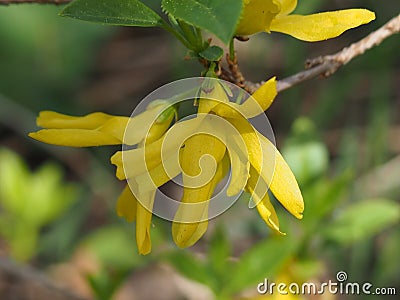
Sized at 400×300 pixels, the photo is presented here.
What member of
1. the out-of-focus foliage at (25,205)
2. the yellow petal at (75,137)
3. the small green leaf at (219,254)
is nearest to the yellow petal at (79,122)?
the yellow petal at (75,137)

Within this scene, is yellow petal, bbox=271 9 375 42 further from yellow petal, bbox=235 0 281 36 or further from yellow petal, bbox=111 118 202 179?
yellow petal, bbox=111 118 202 179

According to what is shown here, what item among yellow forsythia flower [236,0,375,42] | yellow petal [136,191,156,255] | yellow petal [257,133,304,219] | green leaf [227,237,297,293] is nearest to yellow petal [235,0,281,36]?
yellow forsythia flower [236,0,375,42]

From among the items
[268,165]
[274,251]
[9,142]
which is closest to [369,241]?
[274,251]

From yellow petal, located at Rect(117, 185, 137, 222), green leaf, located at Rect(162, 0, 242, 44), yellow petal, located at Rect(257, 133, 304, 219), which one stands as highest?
green leaf, located at Rect(162, 0, 242, 44)

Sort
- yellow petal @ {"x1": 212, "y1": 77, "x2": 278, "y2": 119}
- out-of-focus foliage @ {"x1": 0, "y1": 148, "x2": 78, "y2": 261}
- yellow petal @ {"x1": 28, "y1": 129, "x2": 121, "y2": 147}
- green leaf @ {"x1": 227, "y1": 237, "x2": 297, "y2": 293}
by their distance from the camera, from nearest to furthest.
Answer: yellow petal @ {"x1": 212, "y1": 77, "x2": 278, "y2": 119} < yellow petal @ {"x1": 28, "y1": 129, "x2": 121, "y2": 147} < green leaf @ {"x1": 227, "y1": 237, "x2": 297, "y2": 293} < out-of-focus foliage @ {"x1": 0, "y1": 148, "x2": 78, "y2": 261}

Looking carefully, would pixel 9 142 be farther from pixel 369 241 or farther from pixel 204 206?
pixel 204 206

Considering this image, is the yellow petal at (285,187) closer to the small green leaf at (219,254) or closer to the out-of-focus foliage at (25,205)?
the small green leaf at (219,254)
